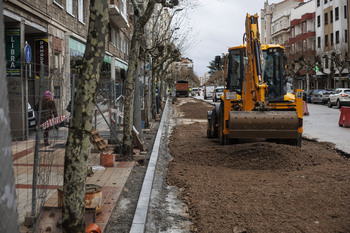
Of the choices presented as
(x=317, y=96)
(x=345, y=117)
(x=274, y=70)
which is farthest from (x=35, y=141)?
(x=317, y=96)

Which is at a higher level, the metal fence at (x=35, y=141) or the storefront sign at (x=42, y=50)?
the storefront sign at (x=42, y=50)

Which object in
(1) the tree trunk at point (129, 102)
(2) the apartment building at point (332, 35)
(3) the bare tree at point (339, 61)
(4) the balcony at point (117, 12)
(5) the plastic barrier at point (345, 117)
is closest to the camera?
(1) the tree trunk at point (129, 102)

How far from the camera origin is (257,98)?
31.9 feet

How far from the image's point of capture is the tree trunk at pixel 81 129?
383cm

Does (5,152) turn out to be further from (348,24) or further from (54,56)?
(348,24)

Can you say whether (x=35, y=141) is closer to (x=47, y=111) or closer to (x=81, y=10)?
(x=47, y=111)

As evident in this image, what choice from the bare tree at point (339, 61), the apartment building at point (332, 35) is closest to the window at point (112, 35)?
the bare tree at point (339, 61)

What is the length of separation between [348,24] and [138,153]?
159ft

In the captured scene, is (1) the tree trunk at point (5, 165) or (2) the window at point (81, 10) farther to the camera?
(2) the window at point (81, 10)

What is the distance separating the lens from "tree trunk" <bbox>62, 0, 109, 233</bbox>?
3.83m

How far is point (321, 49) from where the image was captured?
5738 centimetres

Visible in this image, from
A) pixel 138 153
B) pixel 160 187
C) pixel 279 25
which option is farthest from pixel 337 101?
pixel 279 25

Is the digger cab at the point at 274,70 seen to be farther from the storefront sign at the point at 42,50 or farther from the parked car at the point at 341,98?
the parked car at the point at 341,98

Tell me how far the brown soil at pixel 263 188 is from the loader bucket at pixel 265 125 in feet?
1.02
